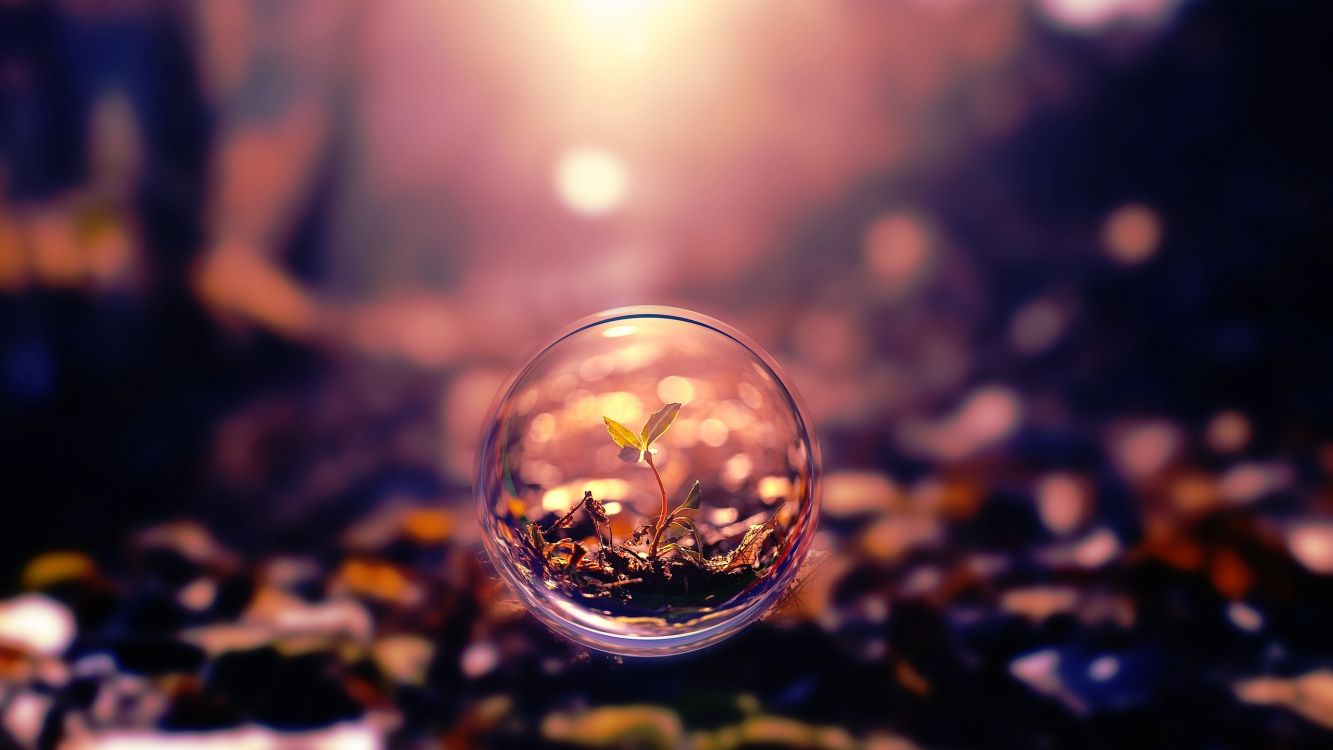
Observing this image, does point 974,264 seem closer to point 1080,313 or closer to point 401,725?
point 1080,313

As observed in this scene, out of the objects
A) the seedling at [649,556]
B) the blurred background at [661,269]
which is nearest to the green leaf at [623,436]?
the seedling at [649,556]

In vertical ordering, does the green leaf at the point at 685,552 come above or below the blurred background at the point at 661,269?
below

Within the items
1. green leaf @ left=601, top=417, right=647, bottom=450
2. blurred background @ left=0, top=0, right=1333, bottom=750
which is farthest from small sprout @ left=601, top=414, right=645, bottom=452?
blurred background @ left=0, top=0, right=1333, bottom=750

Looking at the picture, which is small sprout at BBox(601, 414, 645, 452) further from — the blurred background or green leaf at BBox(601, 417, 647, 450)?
the blurred background

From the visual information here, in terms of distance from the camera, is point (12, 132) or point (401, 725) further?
point (12, 132)

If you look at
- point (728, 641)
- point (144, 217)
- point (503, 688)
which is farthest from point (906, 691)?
point (144, 217)

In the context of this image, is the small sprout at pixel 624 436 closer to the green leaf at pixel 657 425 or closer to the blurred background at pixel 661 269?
the green leaf at pixel 657 425
